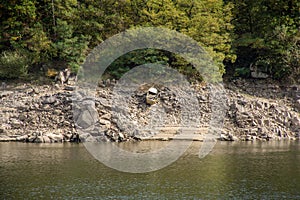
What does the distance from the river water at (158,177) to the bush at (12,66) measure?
1390cm

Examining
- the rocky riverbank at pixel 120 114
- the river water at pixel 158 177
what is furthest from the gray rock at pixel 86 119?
the river water at pixel 158 177

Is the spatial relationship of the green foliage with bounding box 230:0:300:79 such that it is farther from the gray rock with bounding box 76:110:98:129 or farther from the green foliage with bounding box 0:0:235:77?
the gray rock with bounding box 76:110:98:129

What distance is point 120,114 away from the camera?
48250mm

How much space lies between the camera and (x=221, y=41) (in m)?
56.3

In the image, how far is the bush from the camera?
53.4 m

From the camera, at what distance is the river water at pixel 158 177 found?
90.0 feet

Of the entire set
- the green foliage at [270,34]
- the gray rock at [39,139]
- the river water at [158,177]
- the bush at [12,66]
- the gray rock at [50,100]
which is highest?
the green foliage at [270,34]

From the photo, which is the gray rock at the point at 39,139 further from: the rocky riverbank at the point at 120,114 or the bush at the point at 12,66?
the bush at the point at 12,66

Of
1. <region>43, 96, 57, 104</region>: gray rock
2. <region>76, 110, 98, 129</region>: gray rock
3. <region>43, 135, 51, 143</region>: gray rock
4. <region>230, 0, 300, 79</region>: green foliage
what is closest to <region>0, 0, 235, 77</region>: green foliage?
<region>230, 0, 300, 79</region>: green foliage

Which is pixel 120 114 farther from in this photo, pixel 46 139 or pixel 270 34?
pixel 270 34

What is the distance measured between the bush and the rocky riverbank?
1542 mm

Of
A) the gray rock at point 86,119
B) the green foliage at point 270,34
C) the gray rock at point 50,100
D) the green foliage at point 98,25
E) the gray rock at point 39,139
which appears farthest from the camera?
the green foliage at point 270,34

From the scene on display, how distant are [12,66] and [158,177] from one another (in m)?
27.6

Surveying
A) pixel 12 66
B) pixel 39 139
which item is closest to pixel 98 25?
pixel 12 66
